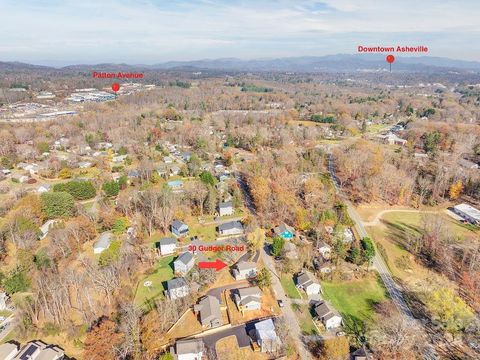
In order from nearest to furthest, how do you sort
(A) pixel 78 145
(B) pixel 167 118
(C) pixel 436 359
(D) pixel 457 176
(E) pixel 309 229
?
(C) pixel 436 359, (E) pixel 309 229, (D) pixel 457 176, (A) pixel 78 145, (B) pixel 167 118

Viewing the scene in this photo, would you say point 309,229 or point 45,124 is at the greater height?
point 45,124

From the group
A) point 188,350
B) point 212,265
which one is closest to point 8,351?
point 188,350

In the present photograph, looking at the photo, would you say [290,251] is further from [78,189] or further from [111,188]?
[78,189]

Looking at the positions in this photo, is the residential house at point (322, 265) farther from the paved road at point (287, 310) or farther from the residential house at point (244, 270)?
the residential house at point (244, 270)

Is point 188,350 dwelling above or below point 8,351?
above

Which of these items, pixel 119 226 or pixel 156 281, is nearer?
pixel 156 281

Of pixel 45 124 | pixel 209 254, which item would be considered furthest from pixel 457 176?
pixel 45 124

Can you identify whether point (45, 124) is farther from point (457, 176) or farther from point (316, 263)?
point (457, 176)
